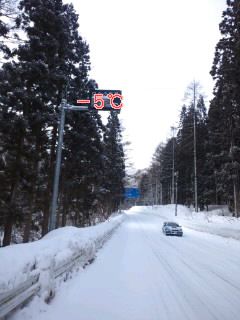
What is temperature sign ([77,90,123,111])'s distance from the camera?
11.5 metres

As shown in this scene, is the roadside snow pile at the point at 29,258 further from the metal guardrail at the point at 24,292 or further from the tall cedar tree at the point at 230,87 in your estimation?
the tall cedar tree at the point at 230,87

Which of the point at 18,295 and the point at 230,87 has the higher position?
the point at 230,87

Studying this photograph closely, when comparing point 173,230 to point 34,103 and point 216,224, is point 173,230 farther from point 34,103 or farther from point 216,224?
point 34,103

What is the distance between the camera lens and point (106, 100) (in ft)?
38.0

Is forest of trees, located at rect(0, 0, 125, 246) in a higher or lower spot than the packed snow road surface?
higher

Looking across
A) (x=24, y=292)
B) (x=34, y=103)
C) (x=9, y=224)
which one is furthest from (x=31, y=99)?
(x=24, y=292)

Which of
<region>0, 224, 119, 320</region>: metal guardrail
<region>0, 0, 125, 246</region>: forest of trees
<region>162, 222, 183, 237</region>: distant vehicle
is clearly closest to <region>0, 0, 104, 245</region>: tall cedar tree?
<region>0, 0, 125, 246</region>: forest of trees

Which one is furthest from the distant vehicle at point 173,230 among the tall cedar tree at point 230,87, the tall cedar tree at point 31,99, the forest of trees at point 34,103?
the tall cedar tree at point 31,99

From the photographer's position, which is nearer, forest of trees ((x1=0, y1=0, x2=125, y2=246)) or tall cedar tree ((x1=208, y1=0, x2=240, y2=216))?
forest of trees ((x1=0, y1=0, x2=125, y2=246))

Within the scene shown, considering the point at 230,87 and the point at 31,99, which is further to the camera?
the point at 230,87

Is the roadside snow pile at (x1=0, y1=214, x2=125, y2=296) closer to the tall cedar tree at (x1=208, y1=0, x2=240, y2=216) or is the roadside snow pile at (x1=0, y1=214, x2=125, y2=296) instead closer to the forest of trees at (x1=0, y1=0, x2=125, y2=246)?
the forest of trees at (x1=0, y1=0, x2=125, y2=246)

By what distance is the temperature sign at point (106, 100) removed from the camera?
37.7 feet

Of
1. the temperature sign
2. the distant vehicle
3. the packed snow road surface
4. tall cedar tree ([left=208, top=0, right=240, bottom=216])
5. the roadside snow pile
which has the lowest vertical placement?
the packed snow road surface

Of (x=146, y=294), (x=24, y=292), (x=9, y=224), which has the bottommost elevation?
(x=146, y=294)
